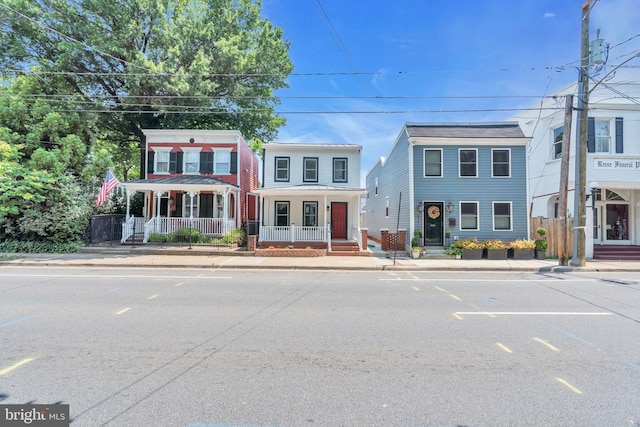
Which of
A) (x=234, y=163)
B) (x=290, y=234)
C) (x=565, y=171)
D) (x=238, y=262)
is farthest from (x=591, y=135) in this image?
(x=234, y=163)

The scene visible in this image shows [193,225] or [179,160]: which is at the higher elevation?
[179,160]

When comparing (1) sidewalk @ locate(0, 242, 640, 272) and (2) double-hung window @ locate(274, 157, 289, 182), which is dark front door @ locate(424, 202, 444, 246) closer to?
(1) sidewalk @ locate(0, 242, 640, 272)

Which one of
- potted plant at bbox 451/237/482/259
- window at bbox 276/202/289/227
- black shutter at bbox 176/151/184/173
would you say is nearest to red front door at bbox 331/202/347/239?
window at bbox 276/202/289/227

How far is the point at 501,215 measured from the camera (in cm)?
1744

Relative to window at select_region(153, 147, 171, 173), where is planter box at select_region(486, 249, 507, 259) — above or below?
below

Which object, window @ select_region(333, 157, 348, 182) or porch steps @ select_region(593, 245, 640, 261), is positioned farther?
window @ select_region(333, 157, 348, 182)

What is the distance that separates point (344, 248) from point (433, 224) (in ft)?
16.5

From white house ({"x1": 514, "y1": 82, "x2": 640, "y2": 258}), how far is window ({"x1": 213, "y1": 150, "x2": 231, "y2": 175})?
16722 mm

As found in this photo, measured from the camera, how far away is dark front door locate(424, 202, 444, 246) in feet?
58.0

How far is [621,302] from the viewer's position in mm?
7188

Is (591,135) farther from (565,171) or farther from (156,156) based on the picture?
(156,156)

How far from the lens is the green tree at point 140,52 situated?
1917 centimetres

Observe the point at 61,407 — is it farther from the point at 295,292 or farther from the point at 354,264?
the point at 354,264

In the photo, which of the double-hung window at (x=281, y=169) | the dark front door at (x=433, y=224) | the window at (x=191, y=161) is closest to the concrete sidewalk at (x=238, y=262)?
the dark front door at (x=433, y=224)
